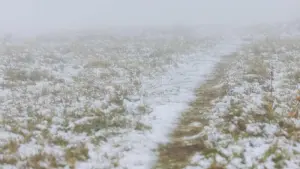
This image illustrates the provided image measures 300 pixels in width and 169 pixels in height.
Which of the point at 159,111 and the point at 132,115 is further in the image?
the point at 159,111

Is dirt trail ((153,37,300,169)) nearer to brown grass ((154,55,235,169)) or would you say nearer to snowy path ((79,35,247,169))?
brown grass ((154,55,235,169))

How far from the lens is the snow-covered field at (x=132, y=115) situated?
8477 millimetres

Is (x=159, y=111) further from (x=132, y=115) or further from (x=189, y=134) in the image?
(x=189, y=134)

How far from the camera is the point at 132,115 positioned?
11.8 metres

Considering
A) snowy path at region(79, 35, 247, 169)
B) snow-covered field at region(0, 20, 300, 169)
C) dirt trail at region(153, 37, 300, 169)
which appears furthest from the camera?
snowy path at region(79, 35, 247, 169)

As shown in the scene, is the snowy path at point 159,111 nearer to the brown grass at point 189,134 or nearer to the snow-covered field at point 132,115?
the snow-covered field at point 132,115

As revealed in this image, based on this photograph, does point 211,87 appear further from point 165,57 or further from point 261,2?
point 261,2

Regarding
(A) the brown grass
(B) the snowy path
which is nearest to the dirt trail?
(A) the brown grass

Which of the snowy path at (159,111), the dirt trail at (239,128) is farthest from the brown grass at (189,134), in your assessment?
the snowy path at (159,111)

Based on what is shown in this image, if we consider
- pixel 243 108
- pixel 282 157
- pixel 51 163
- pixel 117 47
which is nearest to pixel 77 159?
pixel 51 163

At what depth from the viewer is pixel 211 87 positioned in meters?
15.6

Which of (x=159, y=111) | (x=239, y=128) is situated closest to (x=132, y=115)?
(x=159, y=111)

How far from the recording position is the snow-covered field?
334 inches

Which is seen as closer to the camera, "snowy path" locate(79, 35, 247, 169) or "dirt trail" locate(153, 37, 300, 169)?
"dirt trail" locate(153, 37, 300, 169)
